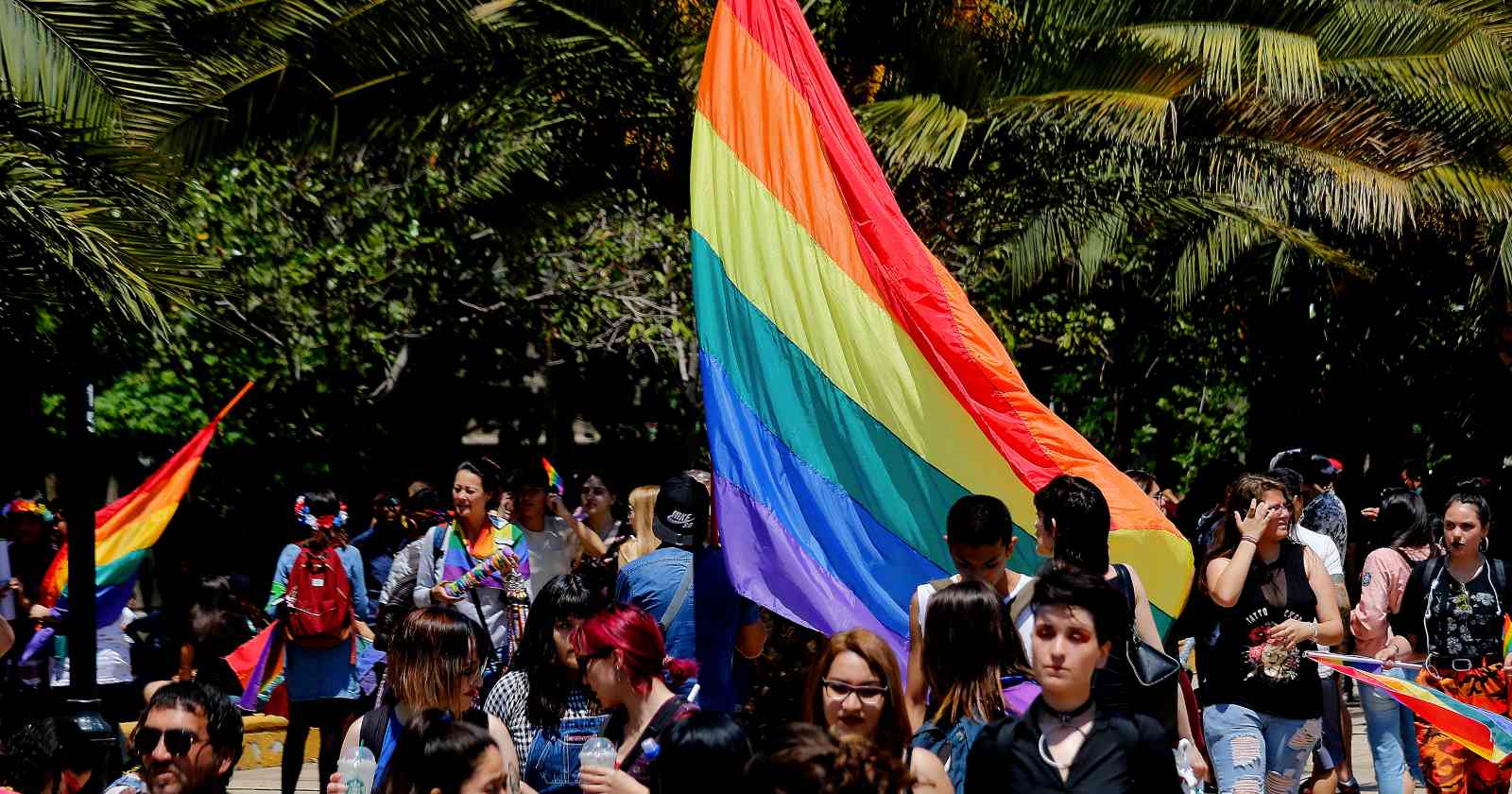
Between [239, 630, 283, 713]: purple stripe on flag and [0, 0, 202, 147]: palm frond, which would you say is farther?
[239, 630, 283, 713]: purple stripe on flag

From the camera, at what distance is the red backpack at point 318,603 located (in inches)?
350

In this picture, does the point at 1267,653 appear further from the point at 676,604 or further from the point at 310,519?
the point at 310,519

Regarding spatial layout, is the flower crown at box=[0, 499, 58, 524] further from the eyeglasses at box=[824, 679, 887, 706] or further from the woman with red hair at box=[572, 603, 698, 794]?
the eyeglasses at box=[824, 679, 887, 706]

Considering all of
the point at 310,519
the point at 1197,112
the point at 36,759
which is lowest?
the point at 36,759

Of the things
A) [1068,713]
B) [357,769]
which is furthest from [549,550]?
[1068,713]

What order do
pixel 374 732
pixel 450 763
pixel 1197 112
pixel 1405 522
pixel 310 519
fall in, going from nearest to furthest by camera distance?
pixel 450 763
pixel 374 732
pixel 1405 522
pixel 310 519
pixel 1197 112

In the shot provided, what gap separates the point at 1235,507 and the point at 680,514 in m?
2.16

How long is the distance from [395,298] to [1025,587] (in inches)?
460

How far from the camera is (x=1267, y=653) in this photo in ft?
23.3

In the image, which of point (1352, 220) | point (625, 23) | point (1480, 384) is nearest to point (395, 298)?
point (625, 23)

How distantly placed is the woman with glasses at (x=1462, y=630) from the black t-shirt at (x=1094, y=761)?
4.16 m

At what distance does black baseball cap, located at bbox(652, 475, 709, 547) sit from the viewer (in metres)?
6.62

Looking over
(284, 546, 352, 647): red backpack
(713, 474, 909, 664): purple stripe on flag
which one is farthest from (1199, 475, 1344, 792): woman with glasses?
(284, 546, 352, 647): red backpack

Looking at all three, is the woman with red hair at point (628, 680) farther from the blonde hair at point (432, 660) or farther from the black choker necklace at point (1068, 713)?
the black choker necklace at point (1068, 713)
